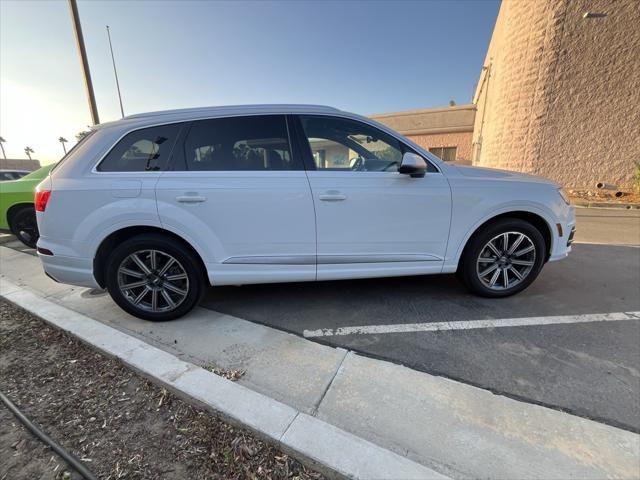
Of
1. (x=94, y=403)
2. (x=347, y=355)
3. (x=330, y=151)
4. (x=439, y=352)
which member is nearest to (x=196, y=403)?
(x=94, y=403)

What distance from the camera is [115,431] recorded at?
1.75m

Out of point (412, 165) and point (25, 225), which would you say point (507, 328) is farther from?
point (25, 225)

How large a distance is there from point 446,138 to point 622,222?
1667 cm

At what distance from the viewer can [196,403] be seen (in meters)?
1.88

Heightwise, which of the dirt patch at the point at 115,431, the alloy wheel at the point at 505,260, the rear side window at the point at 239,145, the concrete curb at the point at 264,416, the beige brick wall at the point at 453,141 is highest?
the beige brick wall at the point at 453,141

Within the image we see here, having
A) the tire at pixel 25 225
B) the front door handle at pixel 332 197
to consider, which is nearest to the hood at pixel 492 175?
the front door handle at pixel 332 197

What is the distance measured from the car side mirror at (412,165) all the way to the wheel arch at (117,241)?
2.01 metres

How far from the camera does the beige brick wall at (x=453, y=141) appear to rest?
21703mm

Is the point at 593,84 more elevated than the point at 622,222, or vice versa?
the point at 593,84

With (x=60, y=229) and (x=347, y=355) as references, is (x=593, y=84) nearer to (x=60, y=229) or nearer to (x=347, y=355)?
(x=347, y=355)

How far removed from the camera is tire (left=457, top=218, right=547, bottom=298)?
3066 mm

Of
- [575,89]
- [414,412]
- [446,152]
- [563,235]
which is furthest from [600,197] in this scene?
[446,152]

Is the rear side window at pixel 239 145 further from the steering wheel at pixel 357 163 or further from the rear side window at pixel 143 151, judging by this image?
the steering wheel at pixel 357 163

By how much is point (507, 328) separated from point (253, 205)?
2.49 metres
